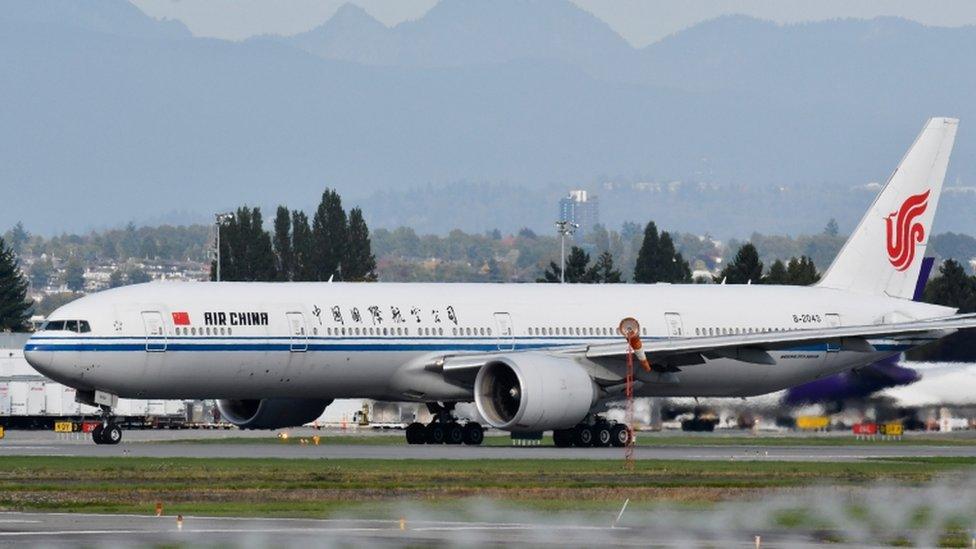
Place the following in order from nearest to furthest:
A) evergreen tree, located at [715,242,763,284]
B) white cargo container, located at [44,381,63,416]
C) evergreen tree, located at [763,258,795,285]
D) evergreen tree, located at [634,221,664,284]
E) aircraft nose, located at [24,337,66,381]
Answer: aircraft nose, located at [24,337,66,381], white cargo container, located at [44,381,63,416], evergreen tree, located at [715,242,763,284], evergreen tree, located at [763,258,795,285], evergreen tree, located at [634,221,664,284]

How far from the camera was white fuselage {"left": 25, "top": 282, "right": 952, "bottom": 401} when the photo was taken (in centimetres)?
5412

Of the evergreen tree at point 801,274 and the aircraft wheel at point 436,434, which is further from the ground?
the evergreen tree at point 801,274

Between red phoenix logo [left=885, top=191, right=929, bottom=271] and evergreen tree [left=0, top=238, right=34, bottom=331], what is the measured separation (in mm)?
100104

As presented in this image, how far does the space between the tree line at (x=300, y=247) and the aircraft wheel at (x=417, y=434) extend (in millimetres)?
104286

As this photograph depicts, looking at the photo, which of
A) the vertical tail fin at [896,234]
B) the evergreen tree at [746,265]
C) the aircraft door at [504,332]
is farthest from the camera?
the evergreen tree at [746,265]

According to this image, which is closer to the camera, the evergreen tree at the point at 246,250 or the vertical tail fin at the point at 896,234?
the vertical tail fin at the point at 896,234

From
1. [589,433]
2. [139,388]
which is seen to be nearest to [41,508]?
[139,388]

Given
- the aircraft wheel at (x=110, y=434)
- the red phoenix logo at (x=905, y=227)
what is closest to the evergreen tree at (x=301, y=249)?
the red phoenix logo at (x=905, y=227)

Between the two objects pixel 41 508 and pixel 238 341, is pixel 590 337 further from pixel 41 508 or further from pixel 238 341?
pixel 41 508

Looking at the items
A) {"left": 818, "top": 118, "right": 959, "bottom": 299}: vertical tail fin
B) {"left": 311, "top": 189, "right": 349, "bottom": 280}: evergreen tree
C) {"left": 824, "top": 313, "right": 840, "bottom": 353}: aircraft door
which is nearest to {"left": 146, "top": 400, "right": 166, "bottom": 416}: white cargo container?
{"left": 818, "top": 118, "right": 959, "bottom": 299}: vertical tail fin

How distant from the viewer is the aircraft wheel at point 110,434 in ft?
185

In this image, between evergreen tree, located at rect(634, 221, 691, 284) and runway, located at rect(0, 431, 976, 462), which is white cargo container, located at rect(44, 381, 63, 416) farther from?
evergreen tree, located at rect(634, 221, 691, 284)

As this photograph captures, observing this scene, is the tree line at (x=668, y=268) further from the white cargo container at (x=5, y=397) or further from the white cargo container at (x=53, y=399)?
the white cargo container at (x=5, y=397)

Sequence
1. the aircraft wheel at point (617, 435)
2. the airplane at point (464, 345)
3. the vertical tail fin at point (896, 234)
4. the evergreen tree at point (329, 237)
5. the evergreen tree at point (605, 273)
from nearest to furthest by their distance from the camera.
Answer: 1. the airplane at point (464, 345)
2. the aircraft wheel at point (617, 435)
3. the vertical tail fin at point (896, 234)
4. the evergreen tree at point (605, 273)
5. the evergreen tree at point (329, 237)
